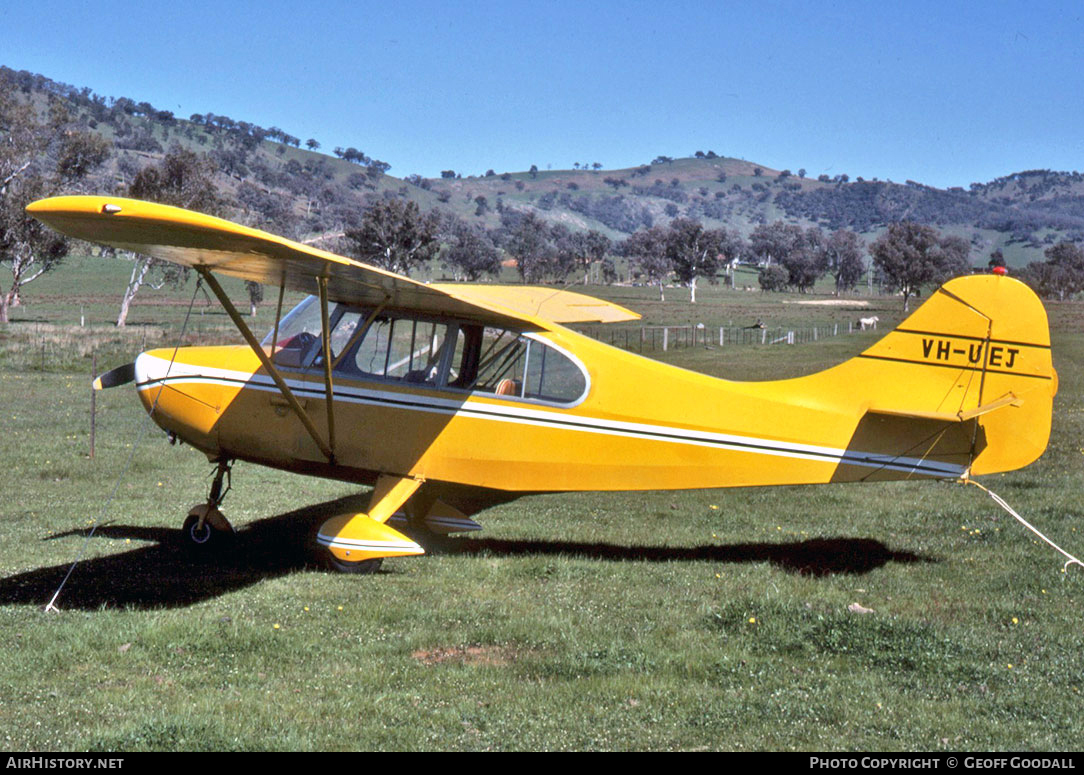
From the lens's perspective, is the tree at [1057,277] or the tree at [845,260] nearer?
the tree at [1057,277]

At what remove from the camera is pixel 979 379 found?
8445 mm

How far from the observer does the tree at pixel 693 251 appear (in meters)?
120

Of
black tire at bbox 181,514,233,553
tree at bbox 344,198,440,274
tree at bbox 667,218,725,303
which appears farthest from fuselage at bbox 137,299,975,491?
tree at bbox 667,218,725,303

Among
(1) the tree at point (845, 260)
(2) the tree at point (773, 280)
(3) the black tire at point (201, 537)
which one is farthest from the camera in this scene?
(1) the tree at point (845, 260)

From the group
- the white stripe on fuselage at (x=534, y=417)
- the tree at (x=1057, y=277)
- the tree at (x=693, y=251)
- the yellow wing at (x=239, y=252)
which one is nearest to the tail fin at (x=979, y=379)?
the white stripe on fuselage at (x=534, y=417)

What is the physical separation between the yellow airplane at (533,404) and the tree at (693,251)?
11147cm

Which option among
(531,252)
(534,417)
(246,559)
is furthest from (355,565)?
(531,252)

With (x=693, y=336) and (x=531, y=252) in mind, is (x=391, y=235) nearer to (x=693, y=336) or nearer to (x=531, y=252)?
(x=693, y=336)

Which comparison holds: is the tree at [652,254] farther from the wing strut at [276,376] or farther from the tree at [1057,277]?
the wing strut at [276,376]

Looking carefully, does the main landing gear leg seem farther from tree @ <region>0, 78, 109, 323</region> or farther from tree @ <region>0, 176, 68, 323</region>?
tree @ <region>0, 78, 109, 323</region>

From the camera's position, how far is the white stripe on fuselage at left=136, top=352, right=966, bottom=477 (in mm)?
8648

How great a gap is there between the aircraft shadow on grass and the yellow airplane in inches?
22.1
